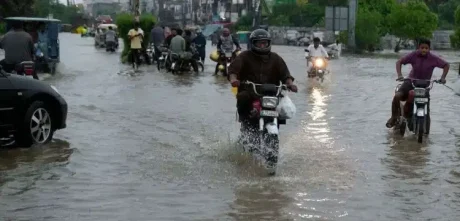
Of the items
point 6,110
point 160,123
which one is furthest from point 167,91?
point 6,110

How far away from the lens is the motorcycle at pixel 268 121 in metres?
8.86

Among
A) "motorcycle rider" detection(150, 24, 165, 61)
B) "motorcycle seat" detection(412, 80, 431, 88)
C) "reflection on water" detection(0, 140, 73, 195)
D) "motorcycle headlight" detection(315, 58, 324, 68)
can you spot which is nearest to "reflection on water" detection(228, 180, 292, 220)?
"reflection on water" detection(0, 140, 73, 195)

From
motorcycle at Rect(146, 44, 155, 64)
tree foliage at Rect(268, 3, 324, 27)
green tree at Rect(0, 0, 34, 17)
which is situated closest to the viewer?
motorcycle at Rect(146, 44, 155, 64)

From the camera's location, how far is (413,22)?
70438mm

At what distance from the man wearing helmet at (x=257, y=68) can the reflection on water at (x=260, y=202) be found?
1.27 m

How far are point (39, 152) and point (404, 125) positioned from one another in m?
5.13

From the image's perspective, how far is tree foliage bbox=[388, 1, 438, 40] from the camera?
70188 millimetres

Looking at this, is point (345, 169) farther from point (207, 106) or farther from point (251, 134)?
point (207, 106)

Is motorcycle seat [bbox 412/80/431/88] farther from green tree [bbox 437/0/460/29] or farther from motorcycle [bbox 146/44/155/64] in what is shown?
green tree [bbox 437/0/460/29]

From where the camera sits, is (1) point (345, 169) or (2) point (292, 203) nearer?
(2) point (292, 203)

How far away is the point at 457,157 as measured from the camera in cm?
1041

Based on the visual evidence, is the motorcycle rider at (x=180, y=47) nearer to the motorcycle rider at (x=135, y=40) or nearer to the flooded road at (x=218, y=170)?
the motorcycle rider at (x=135, y=40)

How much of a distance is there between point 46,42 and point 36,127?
14664 mm

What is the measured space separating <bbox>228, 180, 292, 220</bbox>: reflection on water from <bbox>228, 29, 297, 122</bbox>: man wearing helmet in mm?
1275
